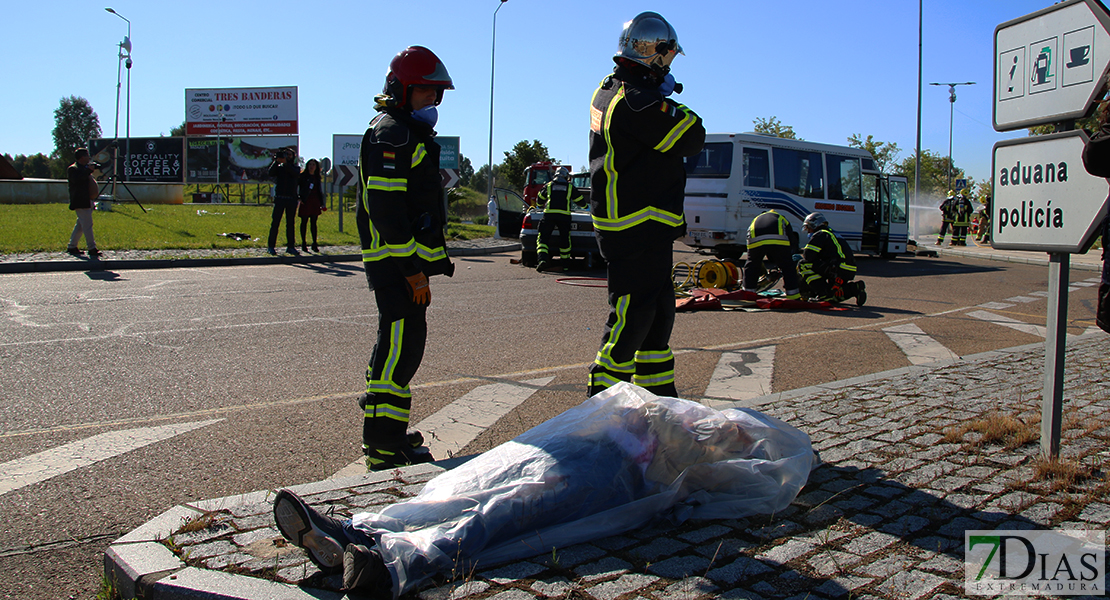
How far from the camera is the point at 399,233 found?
3.61 m

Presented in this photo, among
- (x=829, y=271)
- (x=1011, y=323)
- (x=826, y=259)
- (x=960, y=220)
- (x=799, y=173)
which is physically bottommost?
(x=1011, y=323)

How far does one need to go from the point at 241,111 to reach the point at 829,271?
41812mm

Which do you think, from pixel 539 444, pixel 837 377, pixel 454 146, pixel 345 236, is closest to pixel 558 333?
pixel 837 377

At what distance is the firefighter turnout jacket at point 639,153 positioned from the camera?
361 cm

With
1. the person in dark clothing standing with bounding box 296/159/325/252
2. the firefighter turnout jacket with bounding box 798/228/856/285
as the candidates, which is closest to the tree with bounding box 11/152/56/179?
the person in dark clothing standing with bounding box 296/159/325/252

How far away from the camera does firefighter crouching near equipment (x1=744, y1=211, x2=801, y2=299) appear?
10.4 m

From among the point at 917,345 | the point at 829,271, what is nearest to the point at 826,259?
the point at 829,271

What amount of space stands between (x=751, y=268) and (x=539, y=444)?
345 inches

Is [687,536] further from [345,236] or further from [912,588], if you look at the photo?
[345,236]

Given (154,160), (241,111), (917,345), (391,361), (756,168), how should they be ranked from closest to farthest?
(391,361), (917,345), (756,168), (241,111), (154,160)

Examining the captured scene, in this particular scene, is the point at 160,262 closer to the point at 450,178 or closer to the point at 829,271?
the point at 450,178

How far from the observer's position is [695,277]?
1153cm

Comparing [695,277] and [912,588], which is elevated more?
[695,277]

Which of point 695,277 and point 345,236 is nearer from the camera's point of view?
A: point 695,277
